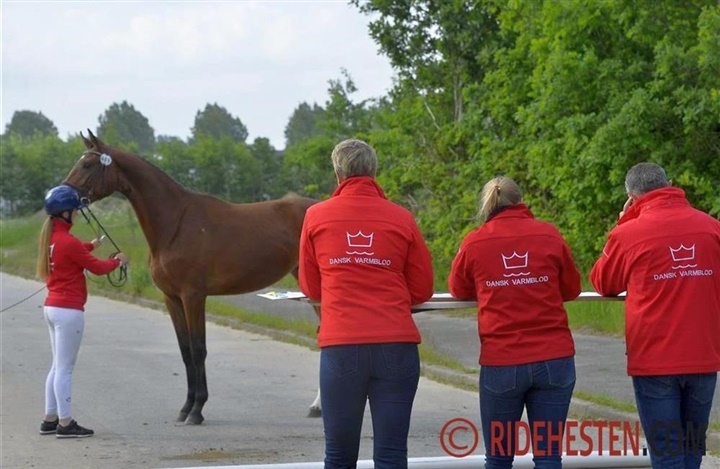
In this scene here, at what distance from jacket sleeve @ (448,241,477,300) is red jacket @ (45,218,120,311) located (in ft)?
15.6

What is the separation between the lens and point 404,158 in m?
23.0

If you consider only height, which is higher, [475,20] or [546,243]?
[475,20]

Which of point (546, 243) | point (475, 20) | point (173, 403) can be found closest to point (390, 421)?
point (546, 243)

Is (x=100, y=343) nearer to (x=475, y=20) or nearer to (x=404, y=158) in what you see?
(x=404, y=158)

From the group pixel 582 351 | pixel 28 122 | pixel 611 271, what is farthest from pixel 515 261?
pixel 28 122

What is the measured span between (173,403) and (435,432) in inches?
126

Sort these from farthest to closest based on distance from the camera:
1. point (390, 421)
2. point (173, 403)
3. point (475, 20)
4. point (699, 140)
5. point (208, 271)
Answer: point (475, 20)
point (699, 140)
point (173, 403)
point (208, 271)
point (390, 421)

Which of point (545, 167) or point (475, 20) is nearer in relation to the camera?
A: point (545, 167)

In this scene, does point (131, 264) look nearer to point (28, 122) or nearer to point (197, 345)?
point (197, 345)

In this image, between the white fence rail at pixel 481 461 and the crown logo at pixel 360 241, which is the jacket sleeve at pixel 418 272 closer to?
the crown logo at pixel 360 241

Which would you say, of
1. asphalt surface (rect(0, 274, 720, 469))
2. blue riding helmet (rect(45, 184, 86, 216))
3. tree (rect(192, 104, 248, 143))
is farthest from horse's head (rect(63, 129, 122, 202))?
tree (rect(192, 104, 248, 143))

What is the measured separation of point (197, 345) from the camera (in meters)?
11.1

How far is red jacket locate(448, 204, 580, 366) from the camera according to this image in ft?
19.5

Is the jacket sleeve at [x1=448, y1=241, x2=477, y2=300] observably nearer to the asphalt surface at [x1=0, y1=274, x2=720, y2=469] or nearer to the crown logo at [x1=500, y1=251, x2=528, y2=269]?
the crown logo at [x1=500, y1=251, x2=528, y2=269]
